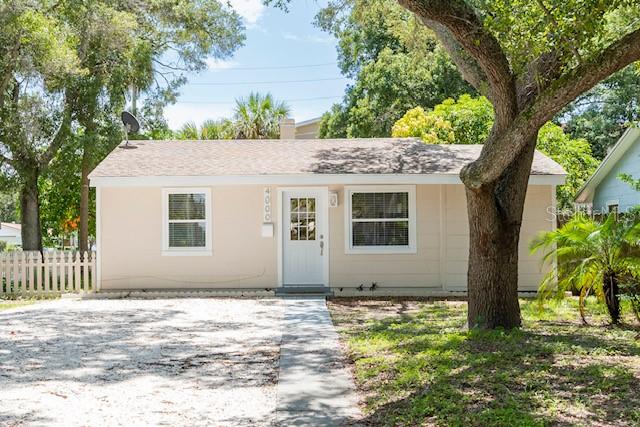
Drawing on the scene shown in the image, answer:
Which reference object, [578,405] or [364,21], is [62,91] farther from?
[578,405]

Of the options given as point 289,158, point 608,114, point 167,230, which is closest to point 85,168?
point 167,230

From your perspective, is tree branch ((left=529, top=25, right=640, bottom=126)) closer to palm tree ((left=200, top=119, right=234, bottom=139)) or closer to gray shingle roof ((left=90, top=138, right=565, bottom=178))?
gray shingle roof ((left=90, top=138, right=565, bottom=178))

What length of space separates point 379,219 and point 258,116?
17.7 meters

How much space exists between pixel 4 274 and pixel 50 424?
1084 centimetres

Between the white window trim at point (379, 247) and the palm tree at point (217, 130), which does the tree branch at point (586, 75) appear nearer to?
the white window trim at point (379, 247)

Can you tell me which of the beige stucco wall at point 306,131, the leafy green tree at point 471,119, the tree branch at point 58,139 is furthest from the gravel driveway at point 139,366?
the beige stucco wall at point 306,131

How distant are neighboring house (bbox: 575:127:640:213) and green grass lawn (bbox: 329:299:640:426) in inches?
376

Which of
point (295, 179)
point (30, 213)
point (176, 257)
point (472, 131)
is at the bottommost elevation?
point (176, 257)

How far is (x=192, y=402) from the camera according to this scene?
5371 mm

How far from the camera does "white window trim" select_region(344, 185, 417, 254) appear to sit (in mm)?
13883

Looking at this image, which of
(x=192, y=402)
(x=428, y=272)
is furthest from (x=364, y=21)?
(x=192, y=402)

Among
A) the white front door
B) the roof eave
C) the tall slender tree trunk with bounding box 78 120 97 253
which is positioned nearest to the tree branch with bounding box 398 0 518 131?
the roof eave

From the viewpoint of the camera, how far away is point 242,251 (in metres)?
13.9

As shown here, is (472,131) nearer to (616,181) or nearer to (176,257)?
(616,181)
